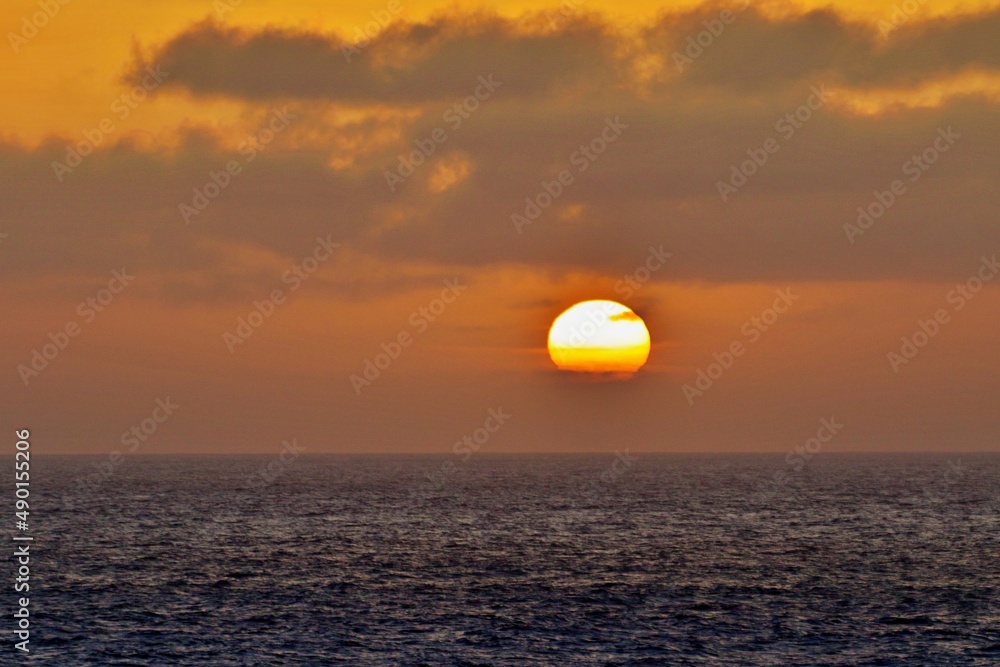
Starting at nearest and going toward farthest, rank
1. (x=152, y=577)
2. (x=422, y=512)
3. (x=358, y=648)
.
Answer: (x=358, y=648) → (x=152, y=577) → (x=422, y=512)

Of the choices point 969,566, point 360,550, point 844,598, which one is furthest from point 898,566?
point 360,550

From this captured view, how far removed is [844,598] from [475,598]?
25.4 metres

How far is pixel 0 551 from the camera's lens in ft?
308

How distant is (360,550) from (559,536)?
22983mm

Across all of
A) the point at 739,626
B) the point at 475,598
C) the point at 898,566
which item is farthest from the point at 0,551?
the point at 898,566

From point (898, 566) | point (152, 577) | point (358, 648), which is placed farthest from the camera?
point (898, 566)

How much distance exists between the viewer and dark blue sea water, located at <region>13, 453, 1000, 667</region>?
56.0 metres

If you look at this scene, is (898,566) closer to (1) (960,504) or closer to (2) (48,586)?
(2) (48,586)

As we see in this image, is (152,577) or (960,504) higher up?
(960,504)

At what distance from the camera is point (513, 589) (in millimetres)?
74000

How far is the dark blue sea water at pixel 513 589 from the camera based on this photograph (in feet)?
184

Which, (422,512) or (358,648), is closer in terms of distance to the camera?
(358,648)

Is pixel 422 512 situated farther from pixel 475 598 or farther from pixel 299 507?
pixel 475 598

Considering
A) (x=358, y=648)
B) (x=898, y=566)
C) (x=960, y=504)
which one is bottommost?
(x=358, y=648)
